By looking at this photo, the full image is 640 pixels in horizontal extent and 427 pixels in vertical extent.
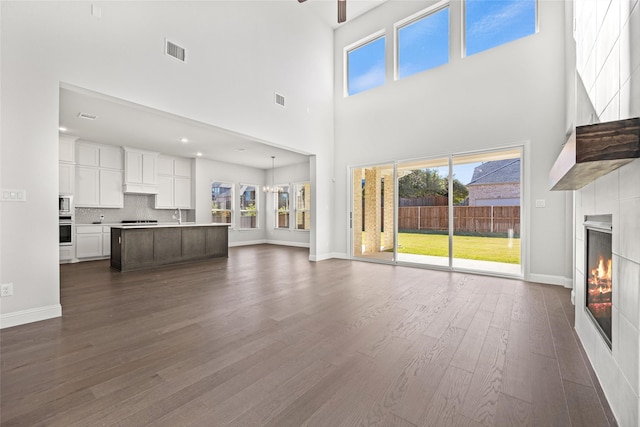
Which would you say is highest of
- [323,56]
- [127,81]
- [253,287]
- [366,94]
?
[323,56]

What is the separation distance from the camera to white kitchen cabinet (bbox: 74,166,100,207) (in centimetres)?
647

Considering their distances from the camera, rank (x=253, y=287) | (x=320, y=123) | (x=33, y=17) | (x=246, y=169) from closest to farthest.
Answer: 1. (x=33, y=17)
2. (x=253, y=287)
3. (x=320, y=123)
4. (x=246, y=169)

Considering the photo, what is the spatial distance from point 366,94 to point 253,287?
506 centimetres

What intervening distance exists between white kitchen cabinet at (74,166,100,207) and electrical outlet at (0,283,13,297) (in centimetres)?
477

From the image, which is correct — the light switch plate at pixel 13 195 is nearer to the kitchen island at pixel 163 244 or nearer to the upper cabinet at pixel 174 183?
the kitchen island at pixel 163 244

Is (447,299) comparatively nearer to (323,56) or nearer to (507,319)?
(507,319)

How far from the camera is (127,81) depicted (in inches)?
136

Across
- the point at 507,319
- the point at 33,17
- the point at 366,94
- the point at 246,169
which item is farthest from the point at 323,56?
the point at 507,319

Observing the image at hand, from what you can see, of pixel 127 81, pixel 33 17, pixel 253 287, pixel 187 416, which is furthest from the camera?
pixel 253 287

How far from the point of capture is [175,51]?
13.0 ft

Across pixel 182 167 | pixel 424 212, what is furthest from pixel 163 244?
pixel 424 212

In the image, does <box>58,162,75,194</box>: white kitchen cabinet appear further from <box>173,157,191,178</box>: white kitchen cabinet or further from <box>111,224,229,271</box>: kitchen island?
<box>173,157,191,178</box>: white kitchen cabinet

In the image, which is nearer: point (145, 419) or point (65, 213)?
point (145, 419)

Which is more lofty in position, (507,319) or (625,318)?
(625,318)
